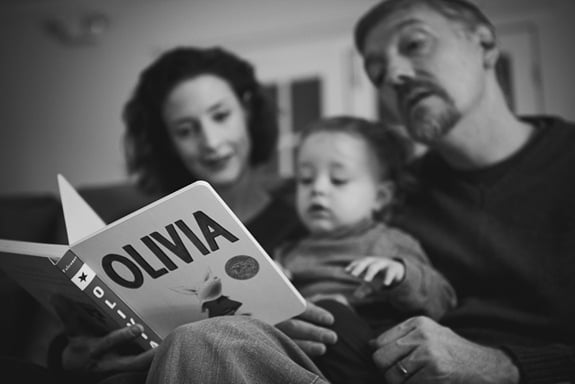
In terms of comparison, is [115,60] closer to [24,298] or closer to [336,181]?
[24,298]

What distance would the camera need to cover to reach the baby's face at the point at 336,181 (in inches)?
45.8

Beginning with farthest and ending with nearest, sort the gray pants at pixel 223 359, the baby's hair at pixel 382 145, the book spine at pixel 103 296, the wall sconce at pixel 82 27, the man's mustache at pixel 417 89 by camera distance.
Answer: the wall sconce at pixel 82 27 < the baby's hair at pixel 382 145 < the man's mustache at pixel 417 89 < the book spine at pixel 103 296 < the gray pants at pixel 223 359

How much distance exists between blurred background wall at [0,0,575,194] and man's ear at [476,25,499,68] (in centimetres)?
160

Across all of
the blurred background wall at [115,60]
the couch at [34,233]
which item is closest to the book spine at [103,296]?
the couch at [34,233]

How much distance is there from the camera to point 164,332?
880mm

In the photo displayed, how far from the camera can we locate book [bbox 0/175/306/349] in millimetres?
739

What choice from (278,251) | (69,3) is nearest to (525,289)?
(278,251)

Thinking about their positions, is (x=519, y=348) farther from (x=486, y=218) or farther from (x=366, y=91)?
(x=366, y=91)

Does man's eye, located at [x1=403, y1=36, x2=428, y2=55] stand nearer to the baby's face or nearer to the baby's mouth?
the baby's face

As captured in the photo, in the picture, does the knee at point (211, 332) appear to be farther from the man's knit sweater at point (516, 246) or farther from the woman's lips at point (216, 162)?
the woman's lips at point (216, 162)

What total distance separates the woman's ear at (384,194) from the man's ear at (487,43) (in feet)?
1.20

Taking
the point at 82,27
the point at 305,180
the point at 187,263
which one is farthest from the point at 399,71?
the point at 82,27

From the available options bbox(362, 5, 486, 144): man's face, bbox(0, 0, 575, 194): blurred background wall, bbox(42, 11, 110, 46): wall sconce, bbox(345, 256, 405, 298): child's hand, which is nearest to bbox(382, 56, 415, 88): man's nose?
bbox(362, 5, 486, 144): man's face

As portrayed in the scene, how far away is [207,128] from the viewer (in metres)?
1.40
